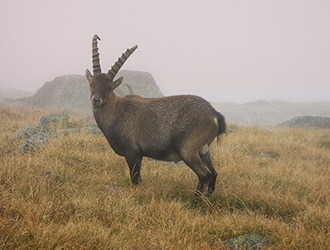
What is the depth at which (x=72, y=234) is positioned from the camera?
252 cm

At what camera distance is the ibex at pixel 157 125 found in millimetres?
4273

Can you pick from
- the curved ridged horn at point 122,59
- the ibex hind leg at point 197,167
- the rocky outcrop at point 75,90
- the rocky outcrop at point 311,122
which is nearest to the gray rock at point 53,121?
the curved ridged horn at point 122,59

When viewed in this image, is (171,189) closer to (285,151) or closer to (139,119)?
(139,119)

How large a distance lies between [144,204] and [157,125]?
1.36m

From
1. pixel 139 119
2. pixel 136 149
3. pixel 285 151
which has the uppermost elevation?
pixel 139 119

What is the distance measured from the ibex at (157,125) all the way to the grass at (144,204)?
55 cm

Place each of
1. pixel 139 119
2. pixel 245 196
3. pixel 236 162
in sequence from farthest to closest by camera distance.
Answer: pixel 236 162 → pixel 139 119 → pixel 245 196

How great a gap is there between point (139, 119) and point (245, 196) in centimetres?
231

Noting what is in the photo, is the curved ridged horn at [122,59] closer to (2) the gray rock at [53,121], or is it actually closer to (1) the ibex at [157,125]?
(1) the ibex at [157,125]

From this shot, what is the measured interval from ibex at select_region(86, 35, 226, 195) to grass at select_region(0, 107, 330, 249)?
552 millimetres

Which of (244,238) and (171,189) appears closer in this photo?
(244,238)

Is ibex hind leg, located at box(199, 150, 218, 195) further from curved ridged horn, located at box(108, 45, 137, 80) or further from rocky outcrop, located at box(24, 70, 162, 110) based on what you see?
rocky outcrop, located at box(24, 70, 162, 110)

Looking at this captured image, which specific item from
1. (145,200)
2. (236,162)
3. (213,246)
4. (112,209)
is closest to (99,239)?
(112,209)

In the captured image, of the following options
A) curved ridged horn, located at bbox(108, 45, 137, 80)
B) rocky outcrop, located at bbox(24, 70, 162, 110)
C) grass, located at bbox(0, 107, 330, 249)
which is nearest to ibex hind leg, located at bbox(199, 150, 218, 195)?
grass, located at bbox(0, 107, 330, 249)
